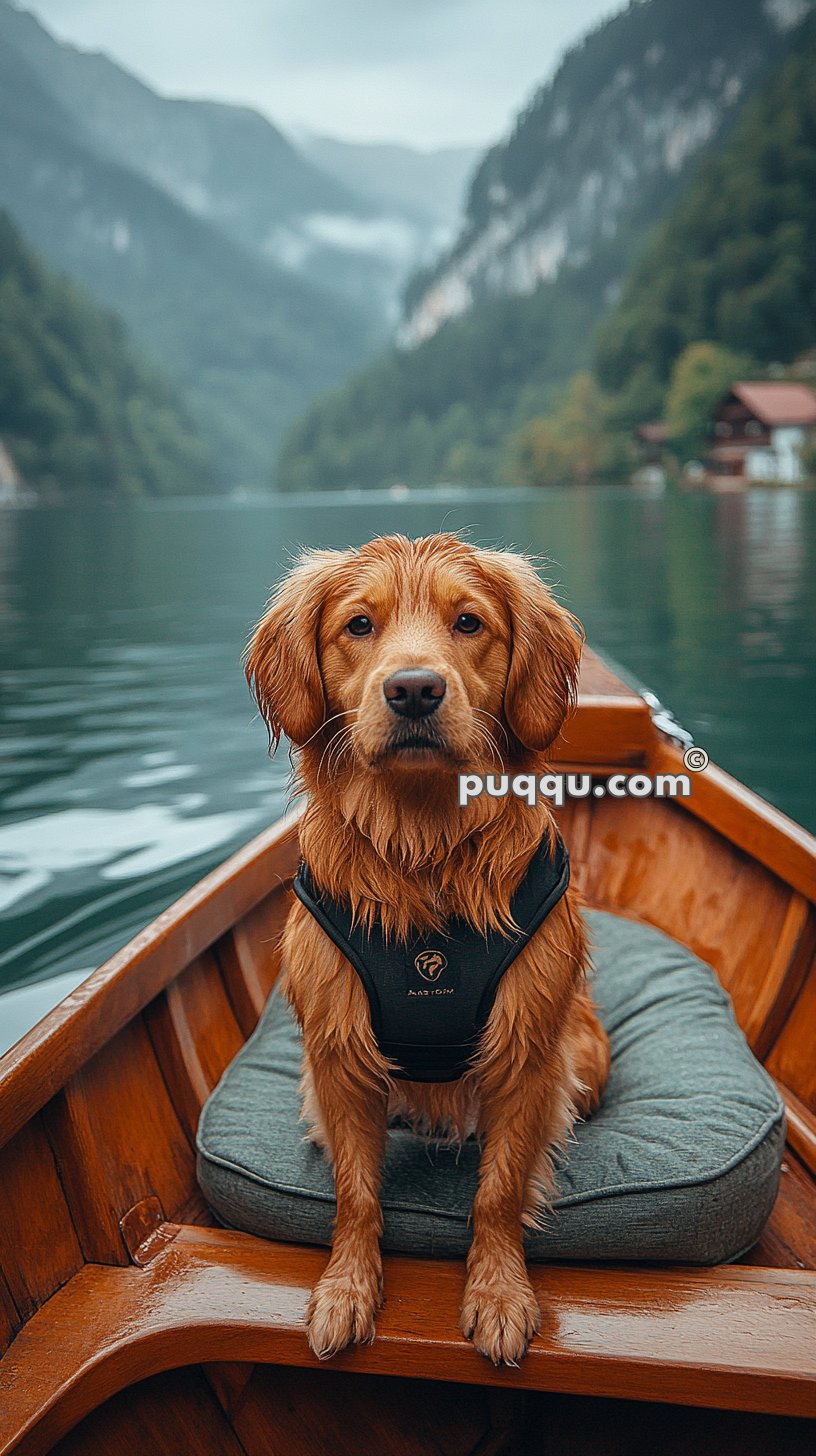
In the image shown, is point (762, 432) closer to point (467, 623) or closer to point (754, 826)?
point (754, 826)

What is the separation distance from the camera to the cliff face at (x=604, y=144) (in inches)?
4439

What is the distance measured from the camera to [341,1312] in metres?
1.76

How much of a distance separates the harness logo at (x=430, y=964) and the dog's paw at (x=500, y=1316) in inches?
22.5

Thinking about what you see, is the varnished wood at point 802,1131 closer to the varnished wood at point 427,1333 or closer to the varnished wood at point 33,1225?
the varnished wood at point 427,1333

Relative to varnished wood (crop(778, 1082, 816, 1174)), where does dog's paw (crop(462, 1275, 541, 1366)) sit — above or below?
above

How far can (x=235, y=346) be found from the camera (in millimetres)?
111500

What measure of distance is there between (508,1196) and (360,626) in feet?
3.82

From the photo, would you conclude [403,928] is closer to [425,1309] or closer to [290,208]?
[425,1309]

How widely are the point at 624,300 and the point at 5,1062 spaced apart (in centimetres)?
8279

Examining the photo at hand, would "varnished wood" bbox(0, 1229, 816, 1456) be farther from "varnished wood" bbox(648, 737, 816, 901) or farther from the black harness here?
"varnished wood" bbox(648, 737, 816, 901)

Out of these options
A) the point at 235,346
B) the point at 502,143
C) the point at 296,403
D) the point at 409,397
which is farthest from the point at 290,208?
the point at 409,397

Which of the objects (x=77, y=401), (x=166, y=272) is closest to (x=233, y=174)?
(x=166, y=272)

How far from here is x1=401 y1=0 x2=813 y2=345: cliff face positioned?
112750 millimetres

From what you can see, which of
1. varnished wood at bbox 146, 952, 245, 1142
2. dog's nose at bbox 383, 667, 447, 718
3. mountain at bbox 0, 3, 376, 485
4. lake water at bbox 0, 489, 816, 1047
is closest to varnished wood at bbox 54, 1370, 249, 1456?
varnished wood at bbox 146, 952, 245, 1142
